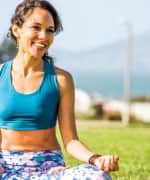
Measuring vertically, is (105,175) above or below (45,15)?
below

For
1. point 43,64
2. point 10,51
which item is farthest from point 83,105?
point 43,64

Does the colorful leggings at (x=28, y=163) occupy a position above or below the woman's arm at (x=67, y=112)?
below

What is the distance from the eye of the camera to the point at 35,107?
471cm

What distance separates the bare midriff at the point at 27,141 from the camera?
473 cm

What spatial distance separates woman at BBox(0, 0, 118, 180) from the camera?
15.4 feet

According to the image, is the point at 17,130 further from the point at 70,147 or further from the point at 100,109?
the point at 100,109

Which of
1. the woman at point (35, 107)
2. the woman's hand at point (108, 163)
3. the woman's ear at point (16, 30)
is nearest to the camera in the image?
the woman's hand at point (108, 163)

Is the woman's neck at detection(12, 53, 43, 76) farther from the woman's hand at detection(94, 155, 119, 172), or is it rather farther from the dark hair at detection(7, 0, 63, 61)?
the woman's hand at detection(94, 155, 119, 172)

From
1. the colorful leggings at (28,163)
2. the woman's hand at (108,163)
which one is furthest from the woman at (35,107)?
the woman's hand at (108,163)

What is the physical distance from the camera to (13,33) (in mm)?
4906

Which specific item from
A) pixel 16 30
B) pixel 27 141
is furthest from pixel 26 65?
pixel 27 141

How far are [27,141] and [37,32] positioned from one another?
730 mm

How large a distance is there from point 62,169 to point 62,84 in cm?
60

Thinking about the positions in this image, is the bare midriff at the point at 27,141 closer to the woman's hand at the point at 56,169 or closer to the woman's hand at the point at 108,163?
the woman's hand at the point at 56,169
